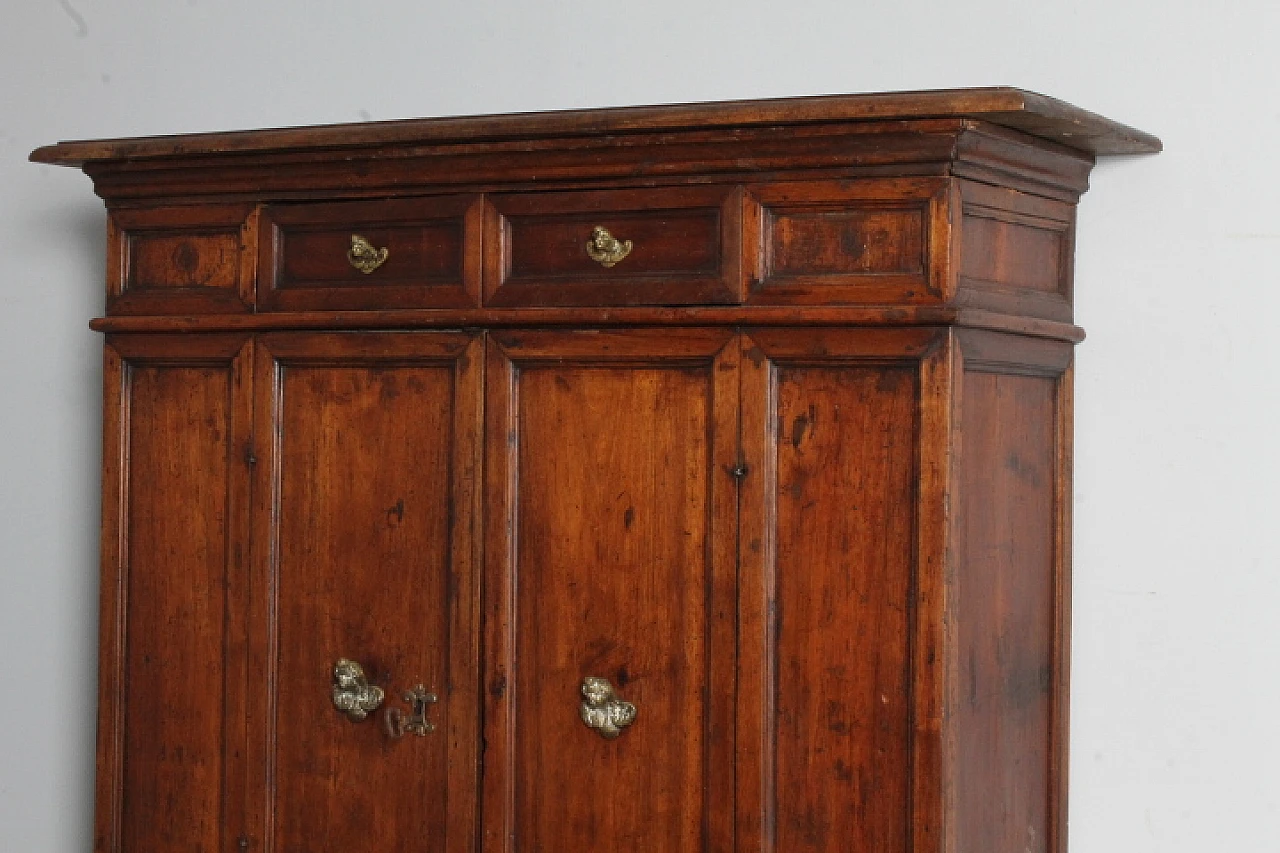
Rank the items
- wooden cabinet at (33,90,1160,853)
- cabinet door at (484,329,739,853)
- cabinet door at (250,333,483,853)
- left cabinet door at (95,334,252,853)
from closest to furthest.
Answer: wooden cabinet at (33,90,1160,853), cabinet door at (484,329,739,853), cabinet door at (250,333,483,853), left cabinet door at (95,334,252,853)

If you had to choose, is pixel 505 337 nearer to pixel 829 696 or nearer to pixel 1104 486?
pixel 829 696

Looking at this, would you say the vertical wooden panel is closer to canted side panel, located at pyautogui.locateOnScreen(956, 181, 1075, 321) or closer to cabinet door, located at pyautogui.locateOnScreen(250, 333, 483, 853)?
canted side panel, located at pyautogui.locateOnScreen(956, 181, 1075, 321)

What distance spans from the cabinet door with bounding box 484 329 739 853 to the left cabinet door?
1.67 feet

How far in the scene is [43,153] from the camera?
9.80 feet

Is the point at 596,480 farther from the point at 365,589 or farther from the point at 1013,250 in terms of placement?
the point at 1013,250

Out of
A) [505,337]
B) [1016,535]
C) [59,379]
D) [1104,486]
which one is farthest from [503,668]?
[59,379]

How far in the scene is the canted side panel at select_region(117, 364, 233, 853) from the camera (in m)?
2.86

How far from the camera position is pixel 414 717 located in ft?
8.77

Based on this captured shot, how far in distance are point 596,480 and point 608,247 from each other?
0.36 metres

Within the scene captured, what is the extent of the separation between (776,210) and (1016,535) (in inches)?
24.9

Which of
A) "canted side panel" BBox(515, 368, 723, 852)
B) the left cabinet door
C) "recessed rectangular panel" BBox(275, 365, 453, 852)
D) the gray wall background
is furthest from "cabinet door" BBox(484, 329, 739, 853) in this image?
the gray wall background

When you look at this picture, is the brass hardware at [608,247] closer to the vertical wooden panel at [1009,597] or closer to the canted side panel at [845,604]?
the canted side panel at [845,604]

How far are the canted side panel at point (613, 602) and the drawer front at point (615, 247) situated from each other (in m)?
0.12

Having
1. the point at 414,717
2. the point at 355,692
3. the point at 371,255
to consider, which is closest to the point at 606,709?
the point at 414,717
